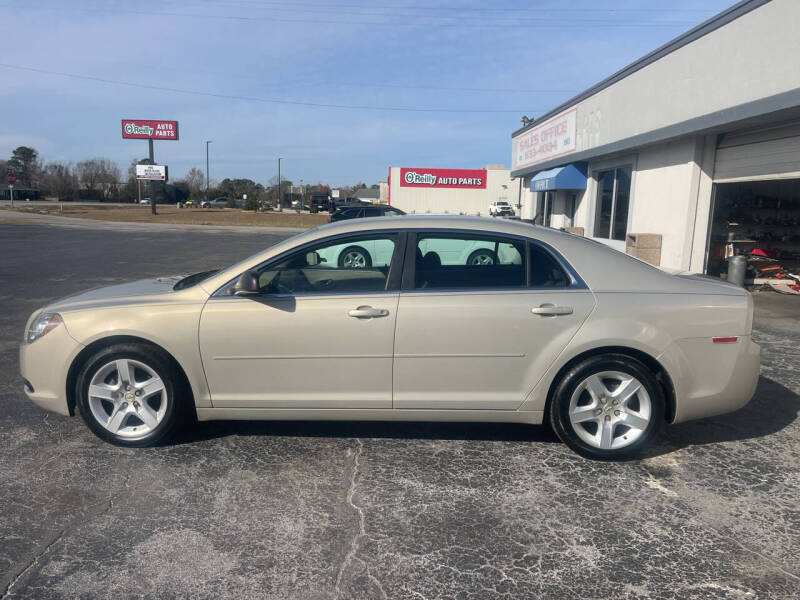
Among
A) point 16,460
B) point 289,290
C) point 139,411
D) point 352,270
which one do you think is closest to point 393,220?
point 352,270

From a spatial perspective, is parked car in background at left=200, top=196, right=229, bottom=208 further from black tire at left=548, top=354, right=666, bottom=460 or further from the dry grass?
black tire at left=548, top=354, right=666, bottom=460

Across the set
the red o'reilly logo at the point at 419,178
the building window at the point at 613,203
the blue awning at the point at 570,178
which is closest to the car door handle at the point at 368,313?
the building window at the point at 613,203

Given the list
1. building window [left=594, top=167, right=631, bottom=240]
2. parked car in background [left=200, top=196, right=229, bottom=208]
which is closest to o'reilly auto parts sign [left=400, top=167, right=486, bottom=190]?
parked car in background [left=200, top=196, right=229, bottom=208]

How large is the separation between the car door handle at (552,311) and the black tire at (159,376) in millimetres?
2371

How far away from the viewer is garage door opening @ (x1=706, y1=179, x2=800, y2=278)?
12.6 m

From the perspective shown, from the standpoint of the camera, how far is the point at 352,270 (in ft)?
14.0

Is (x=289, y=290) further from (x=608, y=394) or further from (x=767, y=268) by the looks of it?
(x=767, y=268)

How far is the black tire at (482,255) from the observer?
4180mm

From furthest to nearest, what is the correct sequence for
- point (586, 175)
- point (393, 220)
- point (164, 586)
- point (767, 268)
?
1. point (586, 175)
2. point (767, 268)
3. point (393, 220)
4. point (164, 586)

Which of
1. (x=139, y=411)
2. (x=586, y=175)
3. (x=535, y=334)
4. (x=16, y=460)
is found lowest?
(x=16, y=460)

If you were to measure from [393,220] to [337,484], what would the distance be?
1780 millimetres

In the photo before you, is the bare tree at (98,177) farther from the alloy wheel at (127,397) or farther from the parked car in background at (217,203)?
the alloy wheel at (127,397)

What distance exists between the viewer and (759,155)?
1037cm

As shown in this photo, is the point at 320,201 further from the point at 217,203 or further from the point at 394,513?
the point at 394,513
